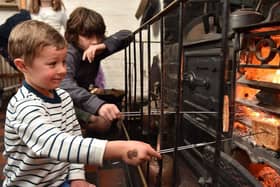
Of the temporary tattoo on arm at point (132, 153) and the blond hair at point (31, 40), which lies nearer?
the temporary tattoo on arm at point (132, 153)

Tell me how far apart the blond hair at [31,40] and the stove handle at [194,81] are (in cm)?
72

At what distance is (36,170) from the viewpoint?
82 centimetres

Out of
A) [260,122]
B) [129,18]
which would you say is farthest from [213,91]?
[129,18]

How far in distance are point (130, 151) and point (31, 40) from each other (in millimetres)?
429

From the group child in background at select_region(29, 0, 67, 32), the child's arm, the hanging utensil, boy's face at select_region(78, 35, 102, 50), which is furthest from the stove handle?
child in background at select_region(29, 0, 67, 32)

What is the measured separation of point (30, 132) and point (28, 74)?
0.65ft

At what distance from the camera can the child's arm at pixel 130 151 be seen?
1.87ft

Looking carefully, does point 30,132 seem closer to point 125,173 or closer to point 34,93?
point 34,93

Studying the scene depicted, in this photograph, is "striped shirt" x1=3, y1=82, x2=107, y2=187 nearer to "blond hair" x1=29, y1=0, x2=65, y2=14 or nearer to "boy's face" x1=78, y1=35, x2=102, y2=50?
"boy's face" x1=78, y1=35, x2=102, y2=50

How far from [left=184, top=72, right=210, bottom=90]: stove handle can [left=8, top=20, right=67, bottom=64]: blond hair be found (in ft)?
2.35

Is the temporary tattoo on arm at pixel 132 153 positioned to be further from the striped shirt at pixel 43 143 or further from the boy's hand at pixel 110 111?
the boy's hand at pixel 110 111

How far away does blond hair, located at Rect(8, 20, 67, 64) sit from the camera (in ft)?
2.60

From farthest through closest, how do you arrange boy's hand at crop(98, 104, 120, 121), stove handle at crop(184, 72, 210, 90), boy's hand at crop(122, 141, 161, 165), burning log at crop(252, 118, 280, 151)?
stove handle at crop(184, 72, 210, 90)
boy's hand at crop(98, 104, 120, 121)
burning log at crop(252, 118, 280, 151)
boy's hand at crop(122, 141, 161, 165)

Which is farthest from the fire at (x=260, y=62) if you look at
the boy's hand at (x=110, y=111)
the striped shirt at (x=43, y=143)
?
the striped shirt at (x=43, y=143)
